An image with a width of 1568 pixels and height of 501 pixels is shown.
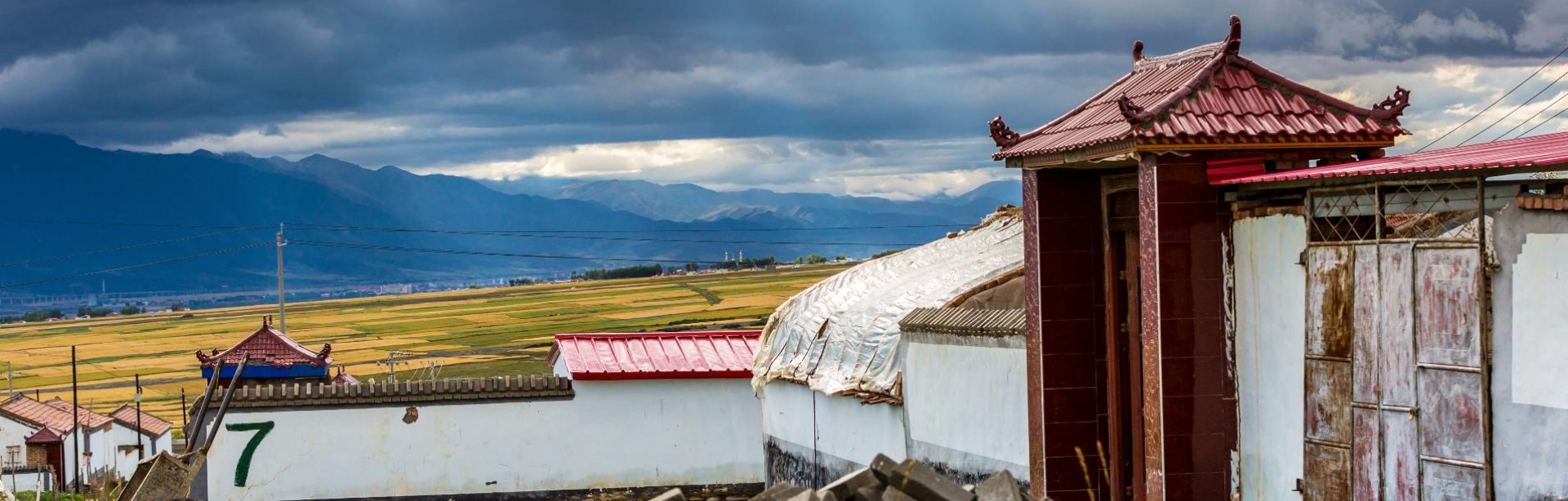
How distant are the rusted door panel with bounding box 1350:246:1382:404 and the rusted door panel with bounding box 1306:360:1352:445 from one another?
0.15 meters

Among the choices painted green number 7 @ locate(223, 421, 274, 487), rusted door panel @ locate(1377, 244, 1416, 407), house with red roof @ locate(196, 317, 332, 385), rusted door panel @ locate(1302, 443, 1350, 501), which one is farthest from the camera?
house with red roof @ locate(196, 317, 332, 385)

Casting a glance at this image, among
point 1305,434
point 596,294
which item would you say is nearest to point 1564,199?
point 1305,434

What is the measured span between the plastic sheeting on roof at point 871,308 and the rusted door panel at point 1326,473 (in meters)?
7.25

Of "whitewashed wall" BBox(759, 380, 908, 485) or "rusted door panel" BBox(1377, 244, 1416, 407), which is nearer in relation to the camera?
"rusted door panel" BBox(1377, 244, 1416, 407)

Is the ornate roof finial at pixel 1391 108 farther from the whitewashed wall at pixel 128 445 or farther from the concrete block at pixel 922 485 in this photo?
the whitewashed wall at pixel 128 445

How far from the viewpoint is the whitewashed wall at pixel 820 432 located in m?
17.9

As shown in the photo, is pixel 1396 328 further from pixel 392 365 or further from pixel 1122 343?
pixel 392 365

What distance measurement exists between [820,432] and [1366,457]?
10.3 meters

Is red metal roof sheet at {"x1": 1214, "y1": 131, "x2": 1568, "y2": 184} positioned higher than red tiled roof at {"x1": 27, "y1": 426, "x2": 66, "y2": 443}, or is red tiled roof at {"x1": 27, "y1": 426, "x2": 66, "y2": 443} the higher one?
red metal roof sheet at {"x1": 1214, "y1": 131, "x2": 1568, "y2": 184}

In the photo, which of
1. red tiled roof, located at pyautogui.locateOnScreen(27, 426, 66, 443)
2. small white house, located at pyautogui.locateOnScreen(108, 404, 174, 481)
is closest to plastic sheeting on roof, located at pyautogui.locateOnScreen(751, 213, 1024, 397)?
red tiled roof, located at pyautogui.locateOnScreen(27, 426, 66, 443)

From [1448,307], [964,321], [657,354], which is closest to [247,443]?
[657,354]

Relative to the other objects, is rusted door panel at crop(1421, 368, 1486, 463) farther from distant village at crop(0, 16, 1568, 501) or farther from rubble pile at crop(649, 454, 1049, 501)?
rubble pile at crop(649, 454, 1049, 501)

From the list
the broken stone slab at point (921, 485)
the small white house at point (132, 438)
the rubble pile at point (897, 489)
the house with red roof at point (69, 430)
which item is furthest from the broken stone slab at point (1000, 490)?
the small white house at point (132, 438)

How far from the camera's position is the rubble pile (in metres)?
9.61
